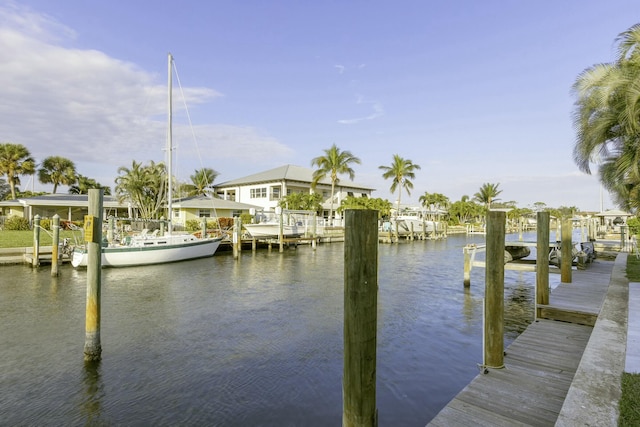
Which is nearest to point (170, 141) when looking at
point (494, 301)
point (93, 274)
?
point (93, 274)

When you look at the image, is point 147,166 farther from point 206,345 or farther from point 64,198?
point 206,345

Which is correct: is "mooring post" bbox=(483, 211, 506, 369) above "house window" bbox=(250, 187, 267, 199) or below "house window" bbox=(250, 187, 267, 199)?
below

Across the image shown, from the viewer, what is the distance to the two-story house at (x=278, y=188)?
2103 inches

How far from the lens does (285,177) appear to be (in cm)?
5225

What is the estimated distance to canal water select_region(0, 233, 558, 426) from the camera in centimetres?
626

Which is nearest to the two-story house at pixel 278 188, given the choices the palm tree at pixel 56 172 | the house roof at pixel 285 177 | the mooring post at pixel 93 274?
the house roof at pixel 285 177

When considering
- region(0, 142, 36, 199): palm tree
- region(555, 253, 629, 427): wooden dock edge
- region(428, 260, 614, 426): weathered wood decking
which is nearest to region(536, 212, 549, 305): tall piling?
region(428, 260, 614, 426): weathered wood decking

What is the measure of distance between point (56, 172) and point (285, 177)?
32930 millimetres

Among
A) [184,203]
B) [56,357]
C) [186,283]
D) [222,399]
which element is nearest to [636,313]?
[222,399]

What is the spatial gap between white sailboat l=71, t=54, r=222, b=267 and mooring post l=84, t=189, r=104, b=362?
13800mm

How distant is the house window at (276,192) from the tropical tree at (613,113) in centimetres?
4064

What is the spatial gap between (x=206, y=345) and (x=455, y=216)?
84.5 metres

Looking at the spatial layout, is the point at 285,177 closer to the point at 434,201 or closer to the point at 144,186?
the point at 144,186

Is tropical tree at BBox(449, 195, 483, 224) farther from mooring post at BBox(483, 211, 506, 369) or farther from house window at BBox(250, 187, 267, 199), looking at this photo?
mooring post at BBox(483, 211, 506, 369)
